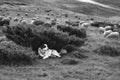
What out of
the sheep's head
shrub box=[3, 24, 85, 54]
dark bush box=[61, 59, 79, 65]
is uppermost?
shrub box=[3, 24, 85, 54]

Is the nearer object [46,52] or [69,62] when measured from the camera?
[69,62]

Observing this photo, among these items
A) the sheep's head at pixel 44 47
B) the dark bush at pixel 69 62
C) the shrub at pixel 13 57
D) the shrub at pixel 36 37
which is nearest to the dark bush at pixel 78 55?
the shrub at pixel 36 37

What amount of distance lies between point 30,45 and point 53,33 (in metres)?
1.58

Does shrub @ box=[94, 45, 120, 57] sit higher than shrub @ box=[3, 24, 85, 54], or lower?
lower

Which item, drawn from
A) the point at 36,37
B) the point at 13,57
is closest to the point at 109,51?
the point at 36,37

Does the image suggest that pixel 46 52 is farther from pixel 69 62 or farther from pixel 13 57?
pixel 13 57

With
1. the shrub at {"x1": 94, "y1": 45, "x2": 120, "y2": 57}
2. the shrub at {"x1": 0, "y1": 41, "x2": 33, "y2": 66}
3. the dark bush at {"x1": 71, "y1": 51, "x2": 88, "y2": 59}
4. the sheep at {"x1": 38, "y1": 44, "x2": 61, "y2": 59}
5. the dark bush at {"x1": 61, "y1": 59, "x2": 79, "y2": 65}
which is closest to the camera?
the shrub at {"x1": 0, "y1": 41, "x2": 33, "y2": 66}

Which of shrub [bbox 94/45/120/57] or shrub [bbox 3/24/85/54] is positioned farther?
shrub [bbox 94/45/120/57]

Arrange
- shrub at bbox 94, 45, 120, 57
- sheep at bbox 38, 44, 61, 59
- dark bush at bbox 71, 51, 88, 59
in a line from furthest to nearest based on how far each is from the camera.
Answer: shrub at bbox 94, 45, 120, 57, dark bush at bbox 71, 51, 88, 59, sheep at bbox 38, 44, 61, 59

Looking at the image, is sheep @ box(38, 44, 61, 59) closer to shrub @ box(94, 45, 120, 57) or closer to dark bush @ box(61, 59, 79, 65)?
dark bush @ box(61, 59, 79, 65)

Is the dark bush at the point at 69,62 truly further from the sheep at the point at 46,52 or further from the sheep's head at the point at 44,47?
the sheep's head at the point at 44,47

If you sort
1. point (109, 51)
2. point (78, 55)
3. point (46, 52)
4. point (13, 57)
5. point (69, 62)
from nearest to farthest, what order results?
point (13, 57) < point (69, 62) < point (46, 52) < point (78, 55) < point (109, 51)

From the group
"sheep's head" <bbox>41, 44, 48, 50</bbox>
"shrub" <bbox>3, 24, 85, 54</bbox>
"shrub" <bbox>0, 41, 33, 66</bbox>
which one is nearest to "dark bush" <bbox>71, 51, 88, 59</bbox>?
"shrub" <bbox>3, 24, 85, 54</bbox>

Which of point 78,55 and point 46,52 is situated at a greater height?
point 46,52
